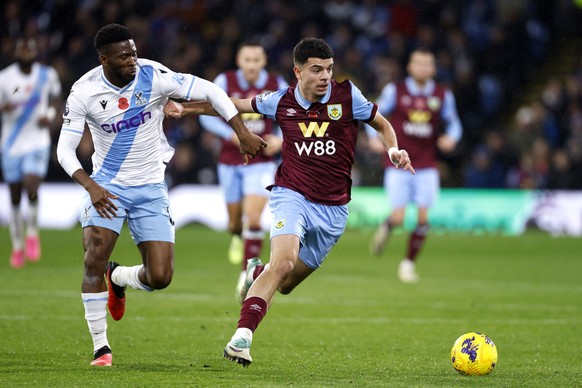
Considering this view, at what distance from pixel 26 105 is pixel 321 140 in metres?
8.14

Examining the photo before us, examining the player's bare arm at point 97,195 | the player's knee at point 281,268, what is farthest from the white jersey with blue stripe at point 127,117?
the player's knee at point 281,268

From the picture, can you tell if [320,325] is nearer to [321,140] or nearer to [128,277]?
[128,277]

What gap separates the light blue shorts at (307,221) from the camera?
780 cm

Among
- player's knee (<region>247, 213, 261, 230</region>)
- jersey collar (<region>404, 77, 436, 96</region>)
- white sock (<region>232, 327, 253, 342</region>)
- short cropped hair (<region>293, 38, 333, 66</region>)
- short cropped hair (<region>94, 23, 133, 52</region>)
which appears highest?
jersey collar (<region>404, 77, 436, 96</region>)

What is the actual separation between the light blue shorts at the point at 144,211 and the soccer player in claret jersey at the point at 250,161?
4324 millimetres

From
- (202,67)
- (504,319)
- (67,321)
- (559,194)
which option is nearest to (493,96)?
(559,194)

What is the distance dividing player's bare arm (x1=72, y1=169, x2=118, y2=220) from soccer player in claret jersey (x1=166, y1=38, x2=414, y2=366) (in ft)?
2.89

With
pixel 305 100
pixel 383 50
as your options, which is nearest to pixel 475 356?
pixel 305 100

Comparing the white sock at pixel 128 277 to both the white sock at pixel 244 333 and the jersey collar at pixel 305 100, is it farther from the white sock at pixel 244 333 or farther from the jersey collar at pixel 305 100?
the jersey collar at pixel 305 100

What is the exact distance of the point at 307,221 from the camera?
801 cm

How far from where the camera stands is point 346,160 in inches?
324

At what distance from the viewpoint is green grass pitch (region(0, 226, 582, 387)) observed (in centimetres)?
713

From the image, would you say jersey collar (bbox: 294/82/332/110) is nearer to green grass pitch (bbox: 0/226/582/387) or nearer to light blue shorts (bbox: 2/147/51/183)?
green grass pitch (bbox: 0/226/582/387)

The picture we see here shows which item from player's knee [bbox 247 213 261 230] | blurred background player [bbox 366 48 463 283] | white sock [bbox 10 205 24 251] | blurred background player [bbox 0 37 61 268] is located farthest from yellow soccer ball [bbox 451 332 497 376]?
white sock [bbox 10 205 24 251]
